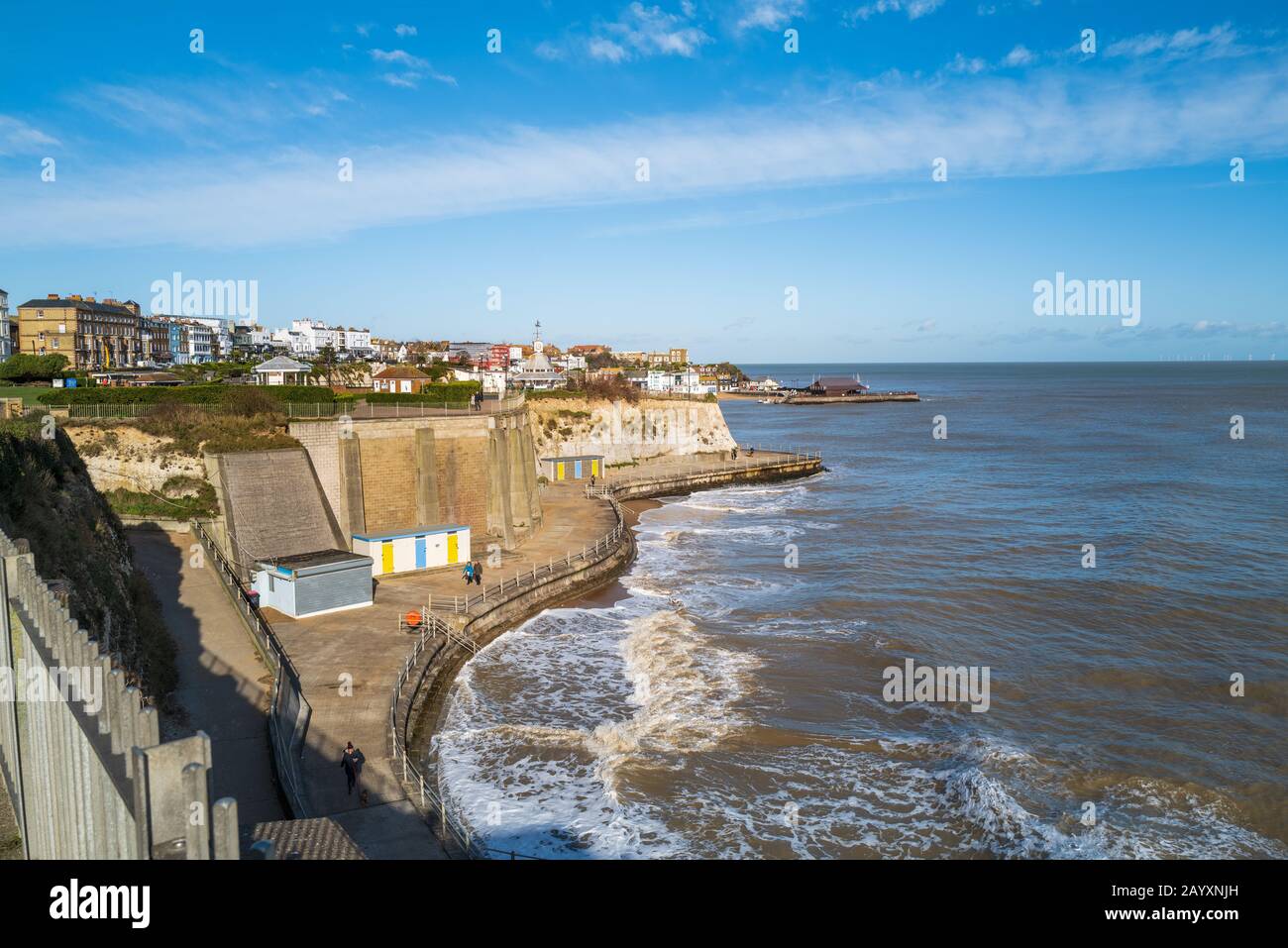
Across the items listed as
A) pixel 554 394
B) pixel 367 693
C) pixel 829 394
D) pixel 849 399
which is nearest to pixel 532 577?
pixel 367 693

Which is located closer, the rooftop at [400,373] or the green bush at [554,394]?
the rooftop at [400,373]

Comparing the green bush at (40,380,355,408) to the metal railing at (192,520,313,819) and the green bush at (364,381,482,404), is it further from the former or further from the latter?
the metal railing at (192,520,313,819)

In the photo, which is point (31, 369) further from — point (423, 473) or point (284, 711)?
point (284, 711)

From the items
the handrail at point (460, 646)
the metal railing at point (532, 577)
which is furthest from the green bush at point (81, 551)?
the metal railing at point (532, 577)

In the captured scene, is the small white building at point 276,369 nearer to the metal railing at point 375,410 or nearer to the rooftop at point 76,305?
the metal railing at point 375,410

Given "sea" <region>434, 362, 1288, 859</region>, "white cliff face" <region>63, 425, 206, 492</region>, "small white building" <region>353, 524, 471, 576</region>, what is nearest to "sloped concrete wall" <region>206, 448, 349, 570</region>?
"white cliff face" <region>63, 425, 206, 492</region>

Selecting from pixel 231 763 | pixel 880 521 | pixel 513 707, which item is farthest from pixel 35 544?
pixel 880 521

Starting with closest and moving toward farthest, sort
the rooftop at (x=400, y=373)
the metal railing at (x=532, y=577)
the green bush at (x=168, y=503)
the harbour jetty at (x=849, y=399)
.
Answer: the metal railing at (x=532, y=577)
the green bush at (x=168, y=503)
the rooftop at (x=400, y=373)
the harbour jetty at (x=849, y=399)
